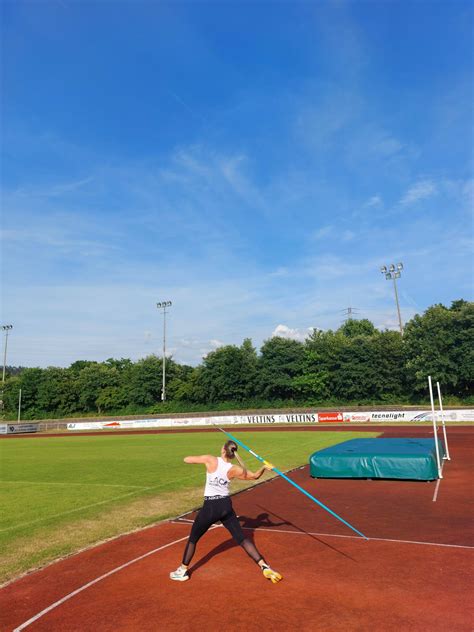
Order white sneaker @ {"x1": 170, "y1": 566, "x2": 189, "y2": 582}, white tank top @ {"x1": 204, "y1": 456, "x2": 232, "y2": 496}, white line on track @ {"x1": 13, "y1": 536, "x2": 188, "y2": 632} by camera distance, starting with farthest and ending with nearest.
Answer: white sneaker @ {"x1": 170, "y1": 566, "x2": 189, "y2": 582}, white tank top @ {"x1": 204, "y1": 456, "x2": 232, "y2": 496}, white line on track @ {"x1": 13, "y1": 536, "x2": 188, "y2": 632}

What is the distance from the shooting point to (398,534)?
30.0 ft

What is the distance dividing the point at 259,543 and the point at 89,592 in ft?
11.4

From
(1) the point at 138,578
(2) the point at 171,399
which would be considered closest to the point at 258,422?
(2) the point at 171,399

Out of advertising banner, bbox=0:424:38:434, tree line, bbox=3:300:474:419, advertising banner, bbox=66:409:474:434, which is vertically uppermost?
tree line, bbox=3:300:474:419

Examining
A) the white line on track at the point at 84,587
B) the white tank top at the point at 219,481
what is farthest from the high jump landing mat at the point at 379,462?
the white tank top at the point at 219,481

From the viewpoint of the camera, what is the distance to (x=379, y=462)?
1491cm

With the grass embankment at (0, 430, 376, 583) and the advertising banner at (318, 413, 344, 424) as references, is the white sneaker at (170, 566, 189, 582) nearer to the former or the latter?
the grass embankment at (0, 430, 376, 583)

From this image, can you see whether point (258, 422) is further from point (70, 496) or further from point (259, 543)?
point (259, 543)

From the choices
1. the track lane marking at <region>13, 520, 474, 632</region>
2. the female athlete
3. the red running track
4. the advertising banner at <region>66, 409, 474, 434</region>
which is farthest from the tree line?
the female athlete

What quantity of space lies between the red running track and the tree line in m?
41.8

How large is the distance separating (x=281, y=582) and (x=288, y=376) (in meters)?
53.9

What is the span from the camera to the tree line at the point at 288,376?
48844mm

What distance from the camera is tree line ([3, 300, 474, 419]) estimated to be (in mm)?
48844

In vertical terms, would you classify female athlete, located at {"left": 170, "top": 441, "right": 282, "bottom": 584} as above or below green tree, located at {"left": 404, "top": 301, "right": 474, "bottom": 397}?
below
